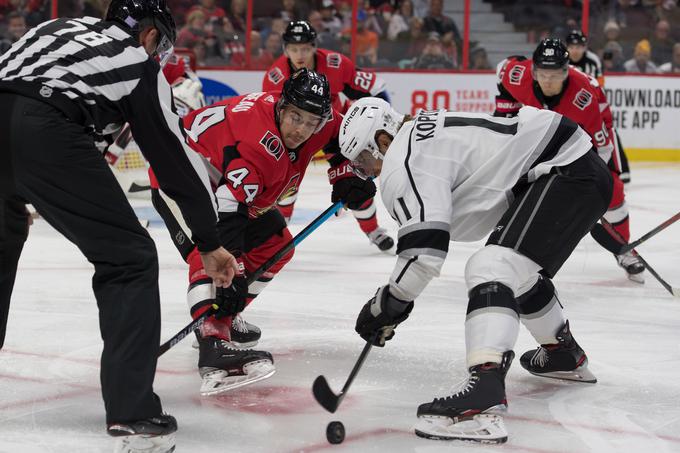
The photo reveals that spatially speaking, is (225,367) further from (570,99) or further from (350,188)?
(570,99)

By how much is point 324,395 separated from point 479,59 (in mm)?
7051

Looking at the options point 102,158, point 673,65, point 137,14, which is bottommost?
point 673,65

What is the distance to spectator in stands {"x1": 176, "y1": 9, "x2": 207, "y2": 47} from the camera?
9.29 meters

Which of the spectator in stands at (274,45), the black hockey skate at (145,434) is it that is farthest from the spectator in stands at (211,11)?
the black hockey skate at (145,434)

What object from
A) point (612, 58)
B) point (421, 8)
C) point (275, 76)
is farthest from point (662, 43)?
point (275, 76)

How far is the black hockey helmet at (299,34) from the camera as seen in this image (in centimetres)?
532

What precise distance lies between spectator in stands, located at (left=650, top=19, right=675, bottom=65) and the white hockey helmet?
23.0ft

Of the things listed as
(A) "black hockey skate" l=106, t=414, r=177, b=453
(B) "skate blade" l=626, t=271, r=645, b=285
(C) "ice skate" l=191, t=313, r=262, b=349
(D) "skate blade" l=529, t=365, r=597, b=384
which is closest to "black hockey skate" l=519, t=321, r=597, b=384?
(D) "skate blade" l=529, t=365, r=597, b=384

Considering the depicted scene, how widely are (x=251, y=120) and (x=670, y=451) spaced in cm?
149

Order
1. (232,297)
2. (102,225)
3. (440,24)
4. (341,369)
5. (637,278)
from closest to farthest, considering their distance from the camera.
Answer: (102,225) → (232,297) → (341,369) → (637,278) → (440,24)

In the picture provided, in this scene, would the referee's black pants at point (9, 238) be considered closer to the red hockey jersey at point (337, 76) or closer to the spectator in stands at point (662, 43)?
the red hockey jersey at point (337, 76)

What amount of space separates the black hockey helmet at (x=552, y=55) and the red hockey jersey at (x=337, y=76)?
0.97m

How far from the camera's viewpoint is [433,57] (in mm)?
9148

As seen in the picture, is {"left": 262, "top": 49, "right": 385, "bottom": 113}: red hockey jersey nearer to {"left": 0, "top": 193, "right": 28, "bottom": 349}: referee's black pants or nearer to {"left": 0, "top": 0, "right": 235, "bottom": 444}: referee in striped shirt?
{"left": 0, "top": 193, "right": 28, "bottom": 349}: referee's black pants
